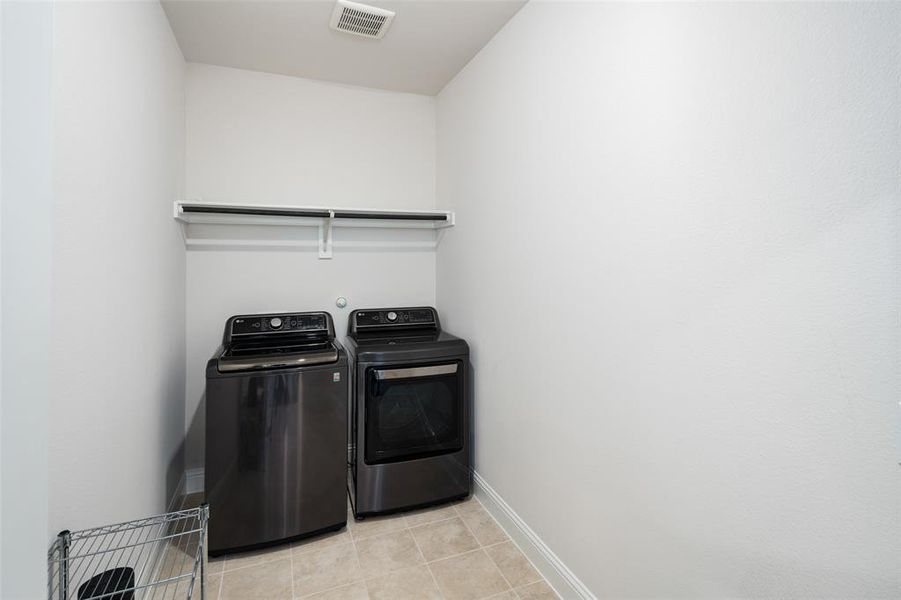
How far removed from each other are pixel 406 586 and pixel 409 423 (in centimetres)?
75

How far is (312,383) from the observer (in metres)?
2.04

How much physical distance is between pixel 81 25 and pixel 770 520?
2165 millimetres

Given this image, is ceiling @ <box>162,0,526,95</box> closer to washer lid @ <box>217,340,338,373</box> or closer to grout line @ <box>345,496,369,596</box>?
washer lid @ <box>217,340,338,373</box>

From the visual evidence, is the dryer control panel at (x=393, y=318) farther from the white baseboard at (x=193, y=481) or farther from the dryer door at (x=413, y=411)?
the white baseboard at (x=193, y=481)

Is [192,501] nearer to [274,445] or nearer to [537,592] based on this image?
[274,445]

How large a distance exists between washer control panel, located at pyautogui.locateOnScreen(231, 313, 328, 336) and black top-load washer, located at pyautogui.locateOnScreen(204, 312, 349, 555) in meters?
0.27

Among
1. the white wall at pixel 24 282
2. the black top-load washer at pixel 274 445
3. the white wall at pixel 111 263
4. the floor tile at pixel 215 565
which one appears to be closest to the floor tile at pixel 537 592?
the black top-load washer at pixel 274 445

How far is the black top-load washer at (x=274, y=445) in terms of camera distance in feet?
6.28

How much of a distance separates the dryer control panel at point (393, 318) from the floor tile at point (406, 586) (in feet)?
4.44

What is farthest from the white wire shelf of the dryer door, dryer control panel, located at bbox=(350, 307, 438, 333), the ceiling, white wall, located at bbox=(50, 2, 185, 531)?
the dryer door

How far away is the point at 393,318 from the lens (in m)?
2.81

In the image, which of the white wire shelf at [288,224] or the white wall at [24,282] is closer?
the white wall at [24,282]

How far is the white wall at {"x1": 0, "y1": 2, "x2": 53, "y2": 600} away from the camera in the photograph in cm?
55

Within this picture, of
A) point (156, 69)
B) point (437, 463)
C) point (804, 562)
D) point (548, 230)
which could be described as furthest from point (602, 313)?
point (156, 69)
